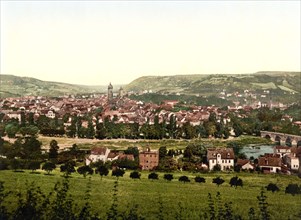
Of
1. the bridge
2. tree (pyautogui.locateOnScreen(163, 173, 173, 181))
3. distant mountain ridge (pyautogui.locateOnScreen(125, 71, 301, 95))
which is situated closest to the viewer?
tree (pyautogui.locateOnScreen(163, 173, 173, 181))

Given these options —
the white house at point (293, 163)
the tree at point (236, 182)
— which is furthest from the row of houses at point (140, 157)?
the white house at point (293, 163)

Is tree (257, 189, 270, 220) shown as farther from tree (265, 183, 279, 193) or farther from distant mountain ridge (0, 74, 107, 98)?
distant mountain ridge (0, 74, 107, 98)

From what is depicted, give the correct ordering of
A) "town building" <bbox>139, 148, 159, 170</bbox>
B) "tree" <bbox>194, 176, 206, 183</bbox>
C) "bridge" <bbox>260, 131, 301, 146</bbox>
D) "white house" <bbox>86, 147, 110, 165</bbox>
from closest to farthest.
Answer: "tree" <bbox>194, 176, 206, 183</bbox>, "town building" <bbox>139, 148, 159, 170</bbox>, "white house" <bbox>86, 147, 110, 165</bbox>, "bridge" <bbox>260, 131, 301, 146</bbox>

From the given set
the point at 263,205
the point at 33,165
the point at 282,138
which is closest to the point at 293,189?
the point at 263,205

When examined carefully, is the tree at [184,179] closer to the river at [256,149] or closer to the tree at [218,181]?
the tree at [218,181]

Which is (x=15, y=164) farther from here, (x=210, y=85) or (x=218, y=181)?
(x=210, y=85)

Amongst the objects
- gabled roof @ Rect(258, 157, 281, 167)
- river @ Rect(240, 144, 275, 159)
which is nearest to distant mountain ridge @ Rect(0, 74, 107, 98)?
river @ Rect(240, 144, 275, 159)
